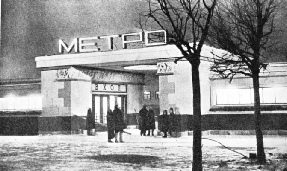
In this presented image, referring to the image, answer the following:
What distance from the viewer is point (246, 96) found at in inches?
981

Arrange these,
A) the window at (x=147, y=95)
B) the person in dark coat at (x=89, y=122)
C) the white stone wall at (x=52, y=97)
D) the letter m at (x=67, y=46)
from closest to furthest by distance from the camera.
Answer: the person in dark coat at (x=89, y=122) → the letter m at (x=67, y=46) → the white stone wall at (x=52, y=97) → the window at (x=147, y=95)

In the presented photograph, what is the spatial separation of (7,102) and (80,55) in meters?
9.45

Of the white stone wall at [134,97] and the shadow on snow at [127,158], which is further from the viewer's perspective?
the white stone wall at [134,97]

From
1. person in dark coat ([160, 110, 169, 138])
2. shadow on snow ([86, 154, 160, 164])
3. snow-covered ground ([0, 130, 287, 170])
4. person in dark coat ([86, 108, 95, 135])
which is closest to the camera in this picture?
snow-covered ground ([0, 130, 287, 170])

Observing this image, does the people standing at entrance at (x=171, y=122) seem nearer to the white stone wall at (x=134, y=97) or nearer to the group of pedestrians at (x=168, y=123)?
the group of pedestrians at (x=168, y=123)

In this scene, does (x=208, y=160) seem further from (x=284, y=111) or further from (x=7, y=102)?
(x=7, y=102)

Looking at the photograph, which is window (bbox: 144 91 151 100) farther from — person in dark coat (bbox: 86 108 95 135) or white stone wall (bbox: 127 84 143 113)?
person in dark coat (bbox: 86 108 95 135)

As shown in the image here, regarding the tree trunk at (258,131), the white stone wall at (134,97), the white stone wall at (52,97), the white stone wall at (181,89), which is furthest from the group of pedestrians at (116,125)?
the white stone wall at (134,97)

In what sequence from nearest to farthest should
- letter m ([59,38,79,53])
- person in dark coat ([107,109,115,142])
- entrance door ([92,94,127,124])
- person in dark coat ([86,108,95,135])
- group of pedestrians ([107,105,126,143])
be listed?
1. group of pedestrians ([107,105,126,143])
2. person in dark coat ([107,109,115,142])
3. person in dark coat ([86,108,95,135])
4. letter m ([59,38,79,53])
5. entrance door ([92,94,127,124])

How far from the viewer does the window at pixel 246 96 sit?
24.2 metres

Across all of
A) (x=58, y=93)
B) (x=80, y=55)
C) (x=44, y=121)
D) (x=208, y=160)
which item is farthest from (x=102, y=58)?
(x=208, y=160)

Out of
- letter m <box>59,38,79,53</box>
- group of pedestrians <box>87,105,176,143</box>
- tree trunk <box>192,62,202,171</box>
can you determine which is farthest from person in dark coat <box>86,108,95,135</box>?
tree trunk <box>192,62,202,171</box>

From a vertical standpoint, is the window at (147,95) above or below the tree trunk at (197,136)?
above

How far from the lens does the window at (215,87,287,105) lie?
79.3 ft
